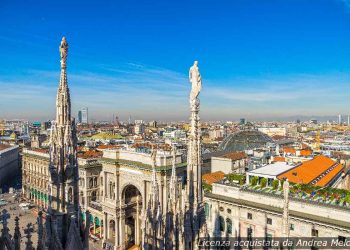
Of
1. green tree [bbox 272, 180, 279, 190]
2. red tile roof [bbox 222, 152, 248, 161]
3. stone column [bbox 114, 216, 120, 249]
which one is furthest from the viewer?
red tile roof [bbox 222, 152, 248, 161]

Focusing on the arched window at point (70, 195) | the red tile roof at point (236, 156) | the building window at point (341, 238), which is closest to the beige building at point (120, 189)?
the red tile roof at point (236, 156)

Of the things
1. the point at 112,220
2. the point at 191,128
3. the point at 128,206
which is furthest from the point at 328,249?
the point at 112,220

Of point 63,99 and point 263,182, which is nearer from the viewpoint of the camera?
point 63,99

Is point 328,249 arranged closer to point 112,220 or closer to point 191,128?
point 191,128

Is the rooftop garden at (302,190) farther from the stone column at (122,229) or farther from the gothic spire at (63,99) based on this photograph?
the gothic spire at (63,99)

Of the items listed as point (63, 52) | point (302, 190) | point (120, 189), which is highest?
point (63, 52)

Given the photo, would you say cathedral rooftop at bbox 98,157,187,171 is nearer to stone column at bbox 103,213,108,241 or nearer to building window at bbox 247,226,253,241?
stone column at bbox 103,213,108,241

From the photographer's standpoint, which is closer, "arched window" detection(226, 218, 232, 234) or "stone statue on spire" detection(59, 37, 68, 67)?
"stone statue on spire" detection(59, 37, 68, 67)

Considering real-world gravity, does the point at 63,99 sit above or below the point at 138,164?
above

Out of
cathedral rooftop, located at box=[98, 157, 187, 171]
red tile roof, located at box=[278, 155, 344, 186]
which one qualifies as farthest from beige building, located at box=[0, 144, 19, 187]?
red tile roof, located at box=[278, 155, 344, 186]

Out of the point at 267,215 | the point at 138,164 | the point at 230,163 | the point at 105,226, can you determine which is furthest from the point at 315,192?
the point at 105,226

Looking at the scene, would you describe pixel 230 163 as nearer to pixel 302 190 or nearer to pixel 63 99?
pixel 302 190
